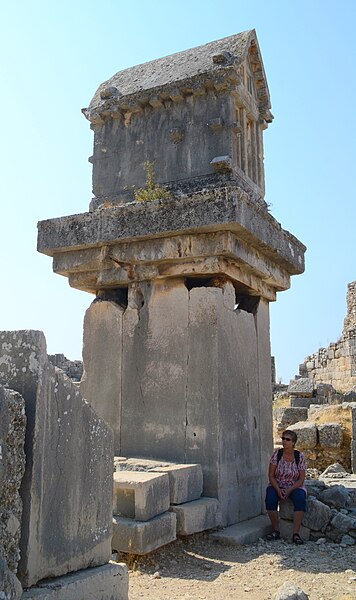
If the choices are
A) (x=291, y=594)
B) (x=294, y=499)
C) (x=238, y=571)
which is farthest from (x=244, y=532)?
(x=291, y=594)

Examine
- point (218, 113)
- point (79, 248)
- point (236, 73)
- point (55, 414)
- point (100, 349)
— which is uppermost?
point (236, 73)

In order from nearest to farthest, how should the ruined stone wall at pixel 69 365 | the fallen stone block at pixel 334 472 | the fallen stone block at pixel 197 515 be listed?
the fallen stone block at pixel 197 515 < the fallen stone block at pixel 334 472 < the ruined stone wall at pixel 69 365

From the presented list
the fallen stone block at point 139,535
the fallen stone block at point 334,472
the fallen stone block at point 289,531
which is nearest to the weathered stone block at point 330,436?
the fallen stone block at point 334,472

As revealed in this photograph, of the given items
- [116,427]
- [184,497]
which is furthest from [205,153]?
[184,497]

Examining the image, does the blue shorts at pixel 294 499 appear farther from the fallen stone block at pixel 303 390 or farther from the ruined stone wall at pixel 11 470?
the fallen stone block at pixel 303 390

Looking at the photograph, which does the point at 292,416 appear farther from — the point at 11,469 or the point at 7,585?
the point at 7,585

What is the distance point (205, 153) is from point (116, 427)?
8.50 feet

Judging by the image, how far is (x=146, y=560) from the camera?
159 inches

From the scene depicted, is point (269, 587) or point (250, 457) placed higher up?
point (250, 457)

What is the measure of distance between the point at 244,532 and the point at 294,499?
551 mm

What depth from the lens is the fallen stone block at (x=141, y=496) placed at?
3.97m

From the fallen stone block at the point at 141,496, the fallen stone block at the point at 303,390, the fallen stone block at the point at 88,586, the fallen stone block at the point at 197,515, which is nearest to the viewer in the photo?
the fallen stone block at the point at 88,586

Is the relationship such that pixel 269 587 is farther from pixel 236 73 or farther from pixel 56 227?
pixel 236 73

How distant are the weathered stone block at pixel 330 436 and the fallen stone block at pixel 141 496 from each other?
6.19m
